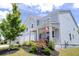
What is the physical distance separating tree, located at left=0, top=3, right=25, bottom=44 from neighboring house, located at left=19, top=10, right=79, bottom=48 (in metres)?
0.16

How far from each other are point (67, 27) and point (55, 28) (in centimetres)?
20

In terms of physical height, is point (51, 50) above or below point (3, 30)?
below

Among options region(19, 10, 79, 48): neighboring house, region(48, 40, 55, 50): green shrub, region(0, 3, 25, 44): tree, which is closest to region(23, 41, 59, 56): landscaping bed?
region(48, 40, 55, 50): green shrub

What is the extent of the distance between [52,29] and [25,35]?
1.54 feet

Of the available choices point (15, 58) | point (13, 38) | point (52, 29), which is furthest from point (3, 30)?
point (52, 29)

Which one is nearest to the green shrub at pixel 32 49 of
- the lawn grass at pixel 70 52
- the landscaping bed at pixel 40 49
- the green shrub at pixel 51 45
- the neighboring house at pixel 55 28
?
the landscaping bed at pixel 40 49

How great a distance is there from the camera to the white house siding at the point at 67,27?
3.80 m

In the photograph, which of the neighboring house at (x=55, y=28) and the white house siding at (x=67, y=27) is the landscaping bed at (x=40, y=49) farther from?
the white house siding at (x=67, y=27)

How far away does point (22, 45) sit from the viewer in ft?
12.5

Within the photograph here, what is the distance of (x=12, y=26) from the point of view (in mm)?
3789

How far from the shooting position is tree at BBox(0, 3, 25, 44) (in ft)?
12.4

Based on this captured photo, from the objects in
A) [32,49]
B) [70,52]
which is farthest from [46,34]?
[70,52]

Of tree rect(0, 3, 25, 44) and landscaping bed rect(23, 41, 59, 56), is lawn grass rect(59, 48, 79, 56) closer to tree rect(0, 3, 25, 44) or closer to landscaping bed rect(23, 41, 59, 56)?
landscaping bed rect(23, 41, 59, 56)

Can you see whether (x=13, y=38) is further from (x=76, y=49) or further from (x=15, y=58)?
(x=76, y=49)
